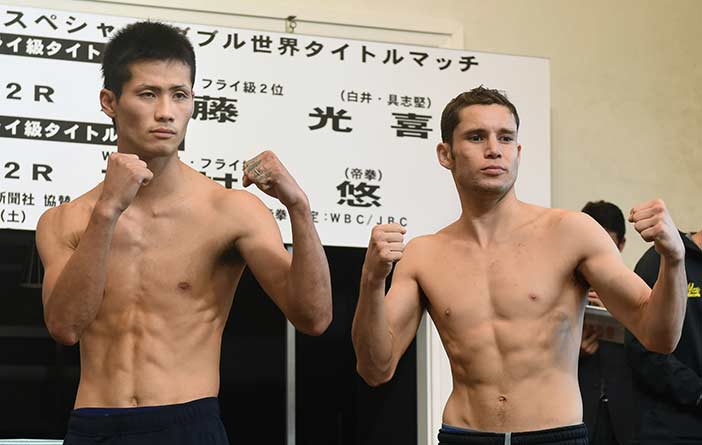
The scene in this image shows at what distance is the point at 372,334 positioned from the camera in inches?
107

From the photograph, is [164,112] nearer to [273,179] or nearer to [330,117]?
[273,179]

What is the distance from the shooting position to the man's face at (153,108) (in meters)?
2.53

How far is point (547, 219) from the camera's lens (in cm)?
294

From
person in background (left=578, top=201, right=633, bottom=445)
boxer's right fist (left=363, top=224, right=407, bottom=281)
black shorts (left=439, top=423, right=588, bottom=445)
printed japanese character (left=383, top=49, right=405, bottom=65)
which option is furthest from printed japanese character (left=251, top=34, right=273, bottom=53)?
black shorts (left=439, top=423, right=588, bottom=445)

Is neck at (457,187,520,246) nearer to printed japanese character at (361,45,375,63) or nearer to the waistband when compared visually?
the waistband

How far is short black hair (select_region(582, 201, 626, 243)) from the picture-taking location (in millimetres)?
4449

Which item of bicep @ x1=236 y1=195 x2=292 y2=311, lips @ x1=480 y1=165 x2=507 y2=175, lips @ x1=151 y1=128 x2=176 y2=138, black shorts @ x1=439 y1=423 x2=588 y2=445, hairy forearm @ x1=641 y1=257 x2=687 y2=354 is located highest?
lips @ x1=151 y1=128 x2=176 y2=138

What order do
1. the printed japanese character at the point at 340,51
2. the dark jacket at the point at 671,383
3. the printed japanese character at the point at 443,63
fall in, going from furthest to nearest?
the printed japanese character at the point at 443,63, the printed japanese character at the point at 340,51, the dark jacket at the point at 671,383

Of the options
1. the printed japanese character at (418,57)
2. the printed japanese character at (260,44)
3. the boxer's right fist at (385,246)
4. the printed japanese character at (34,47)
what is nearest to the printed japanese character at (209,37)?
the printed japanese character at (260,44)

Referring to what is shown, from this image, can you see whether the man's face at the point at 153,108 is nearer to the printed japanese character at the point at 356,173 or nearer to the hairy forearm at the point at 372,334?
the hairy forearm at the point at 372,334

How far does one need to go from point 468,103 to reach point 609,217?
1645 mm

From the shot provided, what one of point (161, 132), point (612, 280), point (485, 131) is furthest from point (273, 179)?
point (612, 280)

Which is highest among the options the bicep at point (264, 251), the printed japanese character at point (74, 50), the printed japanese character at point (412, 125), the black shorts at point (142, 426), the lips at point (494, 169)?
the printed japanese character at point (74, 50)

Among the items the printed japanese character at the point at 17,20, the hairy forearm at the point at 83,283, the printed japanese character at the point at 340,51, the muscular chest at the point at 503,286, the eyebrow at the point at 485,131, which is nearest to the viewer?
the hairy forearm at the point at 83,283
